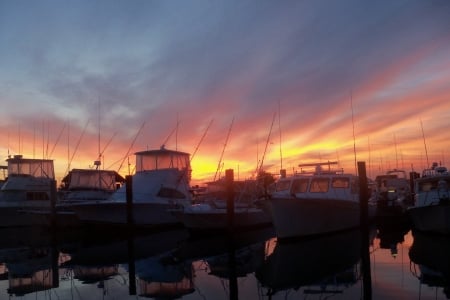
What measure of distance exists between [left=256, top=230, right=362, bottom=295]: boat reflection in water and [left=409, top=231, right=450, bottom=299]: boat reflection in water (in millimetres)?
2036

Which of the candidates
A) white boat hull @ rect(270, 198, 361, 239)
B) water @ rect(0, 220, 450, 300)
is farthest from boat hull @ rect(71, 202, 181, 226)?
white boat hull @ rect(270, 198, 361, 239)

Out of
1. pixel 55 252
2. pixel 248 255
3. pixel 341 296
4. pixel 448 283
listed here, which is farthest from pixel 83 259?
pixel 448 283

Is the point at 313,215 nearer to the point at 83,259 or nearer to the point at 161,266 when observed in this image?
the point at 161,266

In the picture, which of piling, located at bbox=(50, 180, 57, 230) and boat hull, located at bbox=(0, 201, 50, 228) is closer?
piling, located at bbox=(50, 180, 57, 230)

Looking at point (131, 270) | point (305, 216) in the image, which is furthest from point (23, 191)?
point (305, 216)

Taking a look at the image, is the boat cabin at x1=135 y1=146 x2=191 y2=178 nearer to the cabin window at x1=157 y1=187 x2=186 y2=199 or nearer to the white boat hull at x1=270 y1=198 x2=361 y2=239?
the cabin window at x1=157 y1=187 x2=186 y2=199

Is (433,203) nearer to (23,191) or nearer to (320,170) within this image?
(320,170)

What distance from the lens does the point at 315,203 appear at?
79.5 feet

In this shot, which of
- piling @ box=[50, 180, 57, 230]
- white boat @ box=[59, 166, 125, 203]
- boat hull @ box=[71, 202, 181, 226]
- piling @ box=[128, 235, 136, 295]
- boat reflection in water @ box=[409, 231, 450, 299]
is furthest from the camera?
white boat @ box=[59, 166, 125, 203]

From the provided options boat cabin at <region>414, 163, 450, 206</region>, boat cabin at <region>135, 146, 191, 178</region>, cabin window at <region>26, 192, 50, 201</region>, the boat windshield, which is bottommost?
boat cabin at <region>414, 163, 450, 206</region>

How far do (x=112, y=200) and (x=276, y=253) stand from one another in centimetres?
1552

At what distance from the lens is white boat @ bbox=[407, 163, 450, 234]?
24.0 m

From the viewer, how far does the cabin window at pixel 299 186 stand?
27359 millimetres

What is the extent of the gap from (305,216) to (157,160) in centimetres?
1543
